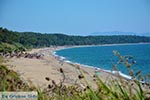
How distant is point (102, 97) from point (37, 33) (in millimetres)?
130719

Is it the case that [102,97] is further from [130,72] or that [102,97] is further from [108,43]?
[108,43]

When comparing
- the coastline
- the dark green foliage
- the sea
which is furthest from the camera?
the dark green foliage

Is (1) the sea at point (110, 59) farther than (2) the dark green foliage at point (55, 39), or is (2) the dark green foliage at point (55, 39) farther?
(2) the dark green foliage at point (55, 39)

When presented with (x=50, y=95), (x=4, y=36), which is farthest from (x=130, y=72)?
(x=4, y=36)

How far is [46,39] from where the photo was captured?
417ft

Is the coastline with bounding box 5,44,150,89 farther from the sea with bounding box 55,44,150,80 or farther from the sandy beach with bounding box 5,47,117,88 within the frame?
the sea with bounding box 55,44,150,80

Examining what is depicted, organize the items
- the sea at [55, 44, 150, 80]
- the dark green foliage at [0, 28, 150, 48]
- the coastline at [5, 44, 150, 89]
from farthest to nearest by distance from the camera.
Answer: the dark green foliage at [0, 28, 150, 48] < the coastline at [5, 44, 150, 89] < the sea at [55, 44, 150, 80]

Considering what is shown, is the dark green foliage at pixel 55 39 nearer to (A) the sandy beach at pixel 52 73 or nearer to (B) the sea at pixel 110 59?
(B) the sea at pixel 110 59

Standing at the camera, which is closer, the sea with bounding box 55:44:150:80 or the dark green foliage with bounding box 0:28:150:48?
the sea with bounding box 55:44:150:80

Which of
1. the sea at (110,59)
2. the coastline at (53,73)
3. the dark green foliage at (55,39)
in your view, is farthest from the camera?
Result: the dark green foliage at (55,39)

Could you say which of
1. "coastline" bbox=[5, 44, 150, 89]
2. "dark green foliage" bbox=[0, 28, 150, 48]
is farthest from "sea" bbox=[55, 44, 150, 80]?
"dark green foliage" bbox=[0, 28, 150, 48]

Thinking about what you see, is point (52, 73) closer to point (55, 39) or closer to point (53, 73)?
point (53, 73)

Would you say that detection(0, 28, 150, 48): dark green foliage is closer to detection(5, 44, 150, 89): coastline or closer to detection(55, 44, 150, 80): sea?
detection(55, 44, 150, 80): sea

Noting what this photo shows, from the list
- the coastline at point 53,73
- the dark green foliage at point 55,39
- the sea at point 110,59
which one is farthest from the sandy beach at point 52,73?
the dark green foliage at point 55,39
